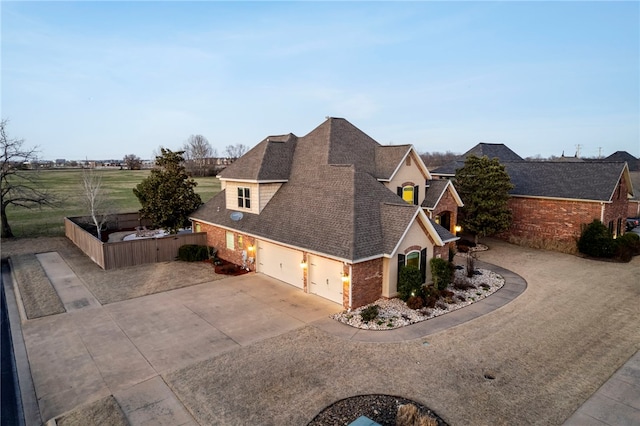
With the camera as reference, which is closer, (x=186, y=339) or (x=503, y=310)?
(x=186, y=339)

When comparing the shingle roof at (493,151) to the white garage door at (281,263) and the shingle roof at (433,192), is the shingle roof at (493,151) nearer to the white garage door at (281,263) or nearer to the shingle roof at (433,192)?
the shingle roof at (433,192)

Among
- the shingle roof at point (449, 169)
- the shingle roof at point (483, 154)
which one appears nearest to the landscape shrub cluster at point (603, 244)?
the shingle roof at point (449, 169)

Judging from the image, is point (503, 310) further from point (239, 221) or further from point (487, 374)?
point (239, 221)

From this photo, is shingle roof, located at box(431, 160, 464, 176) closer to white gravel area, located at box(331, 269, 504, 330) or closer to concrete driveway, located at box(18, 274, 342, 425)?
white gravel area, located at box(331, 269, 504, 330)

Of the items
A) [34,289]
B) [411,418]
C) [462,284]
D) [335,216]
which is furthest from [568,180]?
[34,289]

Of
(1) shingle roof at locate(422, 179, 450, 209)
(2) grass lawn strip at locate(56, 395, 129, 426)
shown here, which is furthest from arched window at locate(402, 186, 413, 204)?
(2) grass lawn strip at locate(56, 395, 129, 426)

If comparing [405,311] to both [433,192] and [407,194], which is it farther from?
[433,192]

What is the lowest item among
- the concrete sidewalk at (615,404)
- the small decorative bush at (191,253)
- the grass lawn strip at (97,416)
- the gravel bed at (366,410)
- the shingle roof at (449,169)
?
the concrete sidewalk at (615,404)

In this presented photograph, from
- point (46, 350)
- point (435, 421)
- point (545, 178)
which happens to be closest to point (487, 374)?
point (435, 421)
